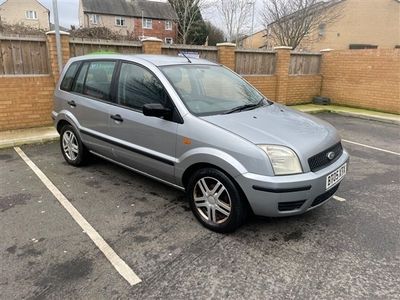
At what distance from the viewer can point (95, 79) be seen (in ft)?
15.3

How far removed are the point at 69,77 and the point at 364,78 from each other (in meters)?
9.90

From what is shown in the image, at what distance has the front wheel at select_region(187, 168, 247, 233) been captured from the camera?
3.18 m

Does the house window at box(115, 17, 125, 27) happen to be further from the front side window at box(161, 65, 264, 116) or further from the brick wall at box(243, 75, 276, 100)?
the front side window at box(161, 65, 264, 116)

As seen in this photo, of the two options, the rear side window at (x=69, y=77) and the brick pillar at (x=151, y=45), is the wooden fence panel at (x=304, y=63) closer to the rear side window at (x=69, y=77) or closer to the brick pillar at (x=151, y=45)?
the brick pillar at (x=151, y=45)

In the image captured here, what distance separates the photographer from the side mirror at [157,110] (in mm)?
3492

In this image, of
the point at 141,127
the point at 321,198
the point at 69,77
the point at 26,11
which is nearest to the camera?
the point at 321,198

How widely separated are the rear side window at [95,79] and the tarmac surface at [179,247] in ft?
4.01

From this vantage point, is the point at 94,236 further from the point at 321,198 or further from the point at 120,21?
the point at 120,21

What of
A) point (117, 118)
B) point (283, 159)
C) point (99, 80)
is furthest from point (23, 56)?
point (283, 159)

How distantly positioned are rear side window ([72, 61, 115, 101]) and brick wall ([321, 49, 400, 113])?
9.56 m

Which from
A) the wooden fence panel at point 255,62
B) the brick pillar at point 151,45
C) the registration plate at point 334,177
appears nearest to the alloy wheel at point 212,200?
the registration plate at point 334,177

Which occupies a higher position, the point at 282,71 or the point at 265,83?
the point at 282,71

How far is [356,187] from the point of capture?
4.68 meters

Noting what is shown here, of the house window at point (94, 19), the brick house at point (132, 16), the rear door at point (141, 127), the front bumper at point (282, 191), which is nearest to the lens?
the front bumper at point (282, 191)
